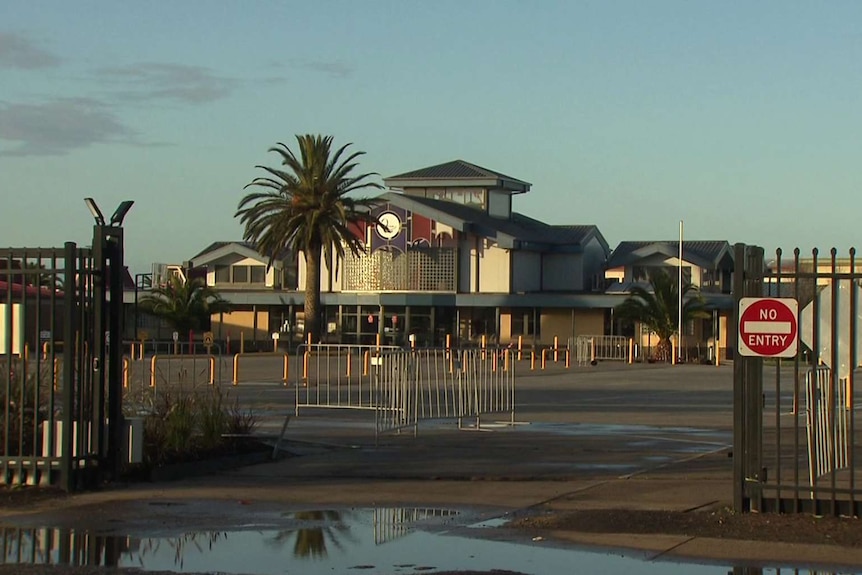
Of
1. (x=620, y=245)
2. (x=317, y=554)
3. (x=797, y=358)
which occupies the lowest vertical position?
(x=317, y=554)

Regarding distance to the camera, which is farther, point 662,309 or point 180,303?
point 180,303

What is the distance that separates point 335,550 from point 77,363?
444 centimetres

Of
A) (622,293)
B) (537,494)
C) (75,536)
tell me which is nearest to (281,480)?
(537,494)

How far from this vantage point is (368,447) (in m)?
18.6

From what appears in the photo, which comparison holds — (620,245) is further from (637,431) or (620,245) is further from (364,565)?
(364,565)

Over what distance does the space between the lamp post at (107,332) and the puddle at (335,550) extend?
2452 mm

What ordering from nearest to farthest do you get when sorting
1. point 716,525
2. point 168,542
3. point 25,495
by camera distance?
1. point 168,542
2. point 716,525
3. point 25,495

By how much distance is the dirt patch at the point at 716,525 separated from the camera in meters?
10.9

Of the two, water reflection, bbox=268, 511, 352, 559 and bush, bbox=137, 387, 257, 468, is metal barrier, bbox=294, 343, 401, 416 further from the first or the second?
water reflection, bbox=268, 511, 352, 559

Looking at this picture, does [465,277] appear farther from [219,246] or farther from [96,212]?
[96,212]

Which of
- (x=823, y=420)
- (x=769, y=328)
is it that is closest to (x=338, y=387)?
(x=823, y=420)

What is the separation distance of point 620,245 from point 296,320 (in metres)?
20.5

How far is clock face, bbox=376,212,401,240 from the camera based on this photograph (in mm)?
76938

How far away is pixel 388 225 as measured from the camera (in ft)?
253
